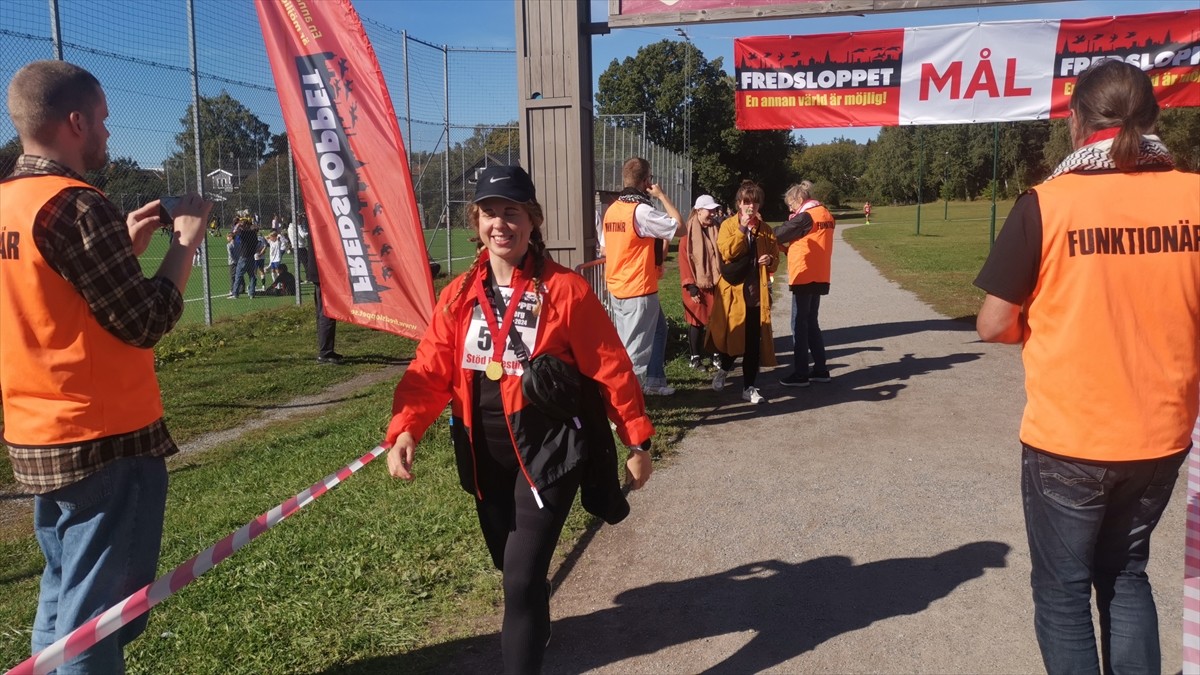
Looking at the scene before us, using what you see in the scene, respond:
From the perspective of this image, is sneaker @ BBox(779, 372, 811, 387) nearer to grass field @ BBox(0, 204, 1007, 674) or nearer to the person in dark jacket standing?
grass field @ BBox(0, 204, 1007, 674)

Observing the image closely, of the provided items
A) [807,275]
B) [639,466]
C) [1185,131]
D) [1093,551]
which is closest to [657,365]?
[807,275]

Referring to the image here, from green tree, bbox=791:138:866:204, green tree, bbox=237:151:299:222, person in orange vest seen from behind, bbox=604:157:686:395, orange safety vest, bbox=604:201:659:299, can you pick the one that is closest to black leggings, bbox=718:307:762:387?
person in orange vest seen from behind, bbox=604:157:686:395

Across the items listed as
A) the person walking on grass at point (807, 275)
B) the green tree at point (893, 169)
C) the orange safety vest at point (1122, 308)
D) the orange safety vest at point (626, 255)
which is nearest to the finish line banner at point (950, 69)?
the person walking on grass at point (807, 275)

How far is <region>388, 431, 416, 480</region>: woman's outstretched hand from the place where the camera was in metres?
2.93

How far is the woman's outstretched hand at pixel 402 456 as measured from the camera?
2.93m

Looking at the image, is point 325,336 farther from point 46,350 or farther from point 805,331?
point 46,350

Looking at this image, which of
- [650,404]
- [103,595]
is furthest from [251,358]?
[103,595]

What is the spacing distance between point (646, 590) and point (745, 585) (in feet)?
1.56

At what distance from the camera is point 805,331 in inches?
330

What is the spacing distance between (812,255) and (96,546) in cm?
692

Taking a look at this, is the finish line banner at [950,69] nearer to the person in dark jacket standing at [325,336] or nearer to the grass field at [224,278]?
the person in dark jacket standing at [325,336]

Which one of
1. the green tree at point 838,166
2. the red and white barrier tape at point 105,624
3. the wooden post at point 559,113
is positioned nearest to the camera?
the red and white barrier tape at point 105,624

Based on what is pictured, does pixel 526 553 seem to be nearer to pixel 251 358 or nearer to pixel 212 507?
pixel 212 507

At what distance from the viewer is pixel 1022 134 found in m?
47.2
